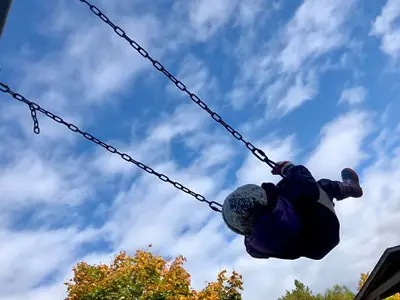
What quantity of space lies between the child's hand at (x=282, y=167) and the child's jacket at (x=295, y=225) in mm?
60

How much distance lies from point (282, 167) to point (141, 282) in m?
15.9

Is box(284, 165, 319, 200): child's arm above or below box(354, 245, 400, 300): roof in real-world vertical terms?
below

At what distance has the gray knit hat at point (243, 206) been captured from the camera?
1921 millimetres

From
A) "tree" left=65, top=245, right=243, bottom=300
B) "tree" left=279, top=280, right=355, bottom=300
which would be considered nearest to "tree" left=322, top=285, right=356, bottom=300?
"tree" left=279, top=280, right=355, bottom=300

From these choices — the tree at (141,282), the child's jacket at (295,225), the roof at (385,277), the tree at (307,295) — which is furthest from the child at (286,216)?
the tree at (307,295)

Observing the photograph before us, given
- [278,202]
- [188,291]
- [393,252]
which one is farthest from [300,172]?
[188,291]

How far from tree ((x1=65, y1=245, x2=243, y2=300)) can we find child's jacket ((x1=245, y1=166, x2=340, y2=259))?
13.2 metres

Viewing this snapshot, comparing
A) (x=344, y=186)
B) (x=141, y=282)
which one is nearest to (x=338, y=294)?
(x=141, y=282)

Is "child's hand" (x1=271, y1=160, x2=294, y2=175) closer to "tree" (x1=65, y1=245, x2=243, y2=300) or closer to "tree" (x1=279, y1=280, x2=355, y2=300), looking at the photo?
"tree" (x1=65, y1=245, x2=243, y2=300)

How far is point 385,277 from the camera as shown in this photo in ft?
27.4

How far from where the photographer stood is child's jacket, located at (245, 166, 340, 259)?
2.00 metres

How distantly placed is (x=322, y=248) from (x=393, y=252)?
6.23 metres

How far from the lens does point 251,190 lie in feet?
→ 6.45

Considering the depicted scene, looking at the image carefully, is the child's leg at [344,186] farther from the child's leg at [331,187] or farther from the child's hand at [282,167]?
the child's hand at [282,167]
